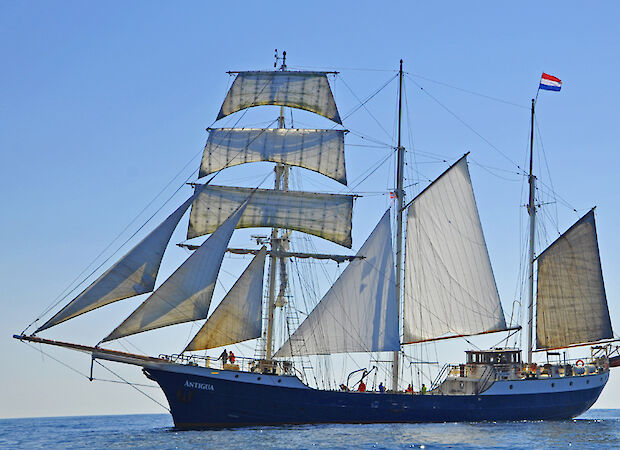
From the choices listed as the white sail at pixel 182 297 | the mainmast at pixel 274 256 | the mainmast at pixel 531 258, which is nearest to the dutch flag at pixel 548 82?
the mainmast at pixel 531 258

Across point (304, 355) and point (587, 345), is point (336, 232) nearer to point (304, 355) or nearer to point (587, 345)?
point (304, 355)

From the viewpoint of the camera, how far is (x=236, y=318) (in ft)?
164

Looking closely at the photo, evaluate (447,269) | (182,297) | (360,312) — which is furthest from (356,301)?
(182,297)

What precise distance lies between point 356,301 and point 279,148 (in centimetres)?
1034

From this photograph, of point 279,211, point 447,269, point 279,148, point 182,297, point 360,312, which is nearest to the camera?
point 182,297

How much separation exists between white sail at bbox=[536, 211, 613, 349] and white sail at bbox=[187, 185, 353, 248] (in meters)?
13.2

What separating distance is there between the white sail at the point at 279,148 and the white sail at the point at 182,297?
9305 mm

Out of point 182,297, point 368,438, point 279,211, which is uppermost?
point 279,211

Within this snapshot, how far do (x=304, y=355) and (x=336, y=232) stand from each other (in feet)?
27.0

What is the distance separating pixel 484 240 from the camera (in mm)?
57812

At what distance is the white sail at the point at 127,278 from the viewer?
44.0 m

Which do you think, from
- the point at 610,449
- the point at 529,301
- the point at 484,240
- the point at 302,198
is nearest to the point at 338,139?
the point at 302,198

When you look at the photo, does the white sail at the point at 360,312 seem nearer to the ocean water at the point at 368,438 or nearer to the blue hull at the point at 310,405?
the blue hull at the point at 310,405

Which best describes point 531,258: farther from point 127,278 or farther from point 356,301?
point 127,278
